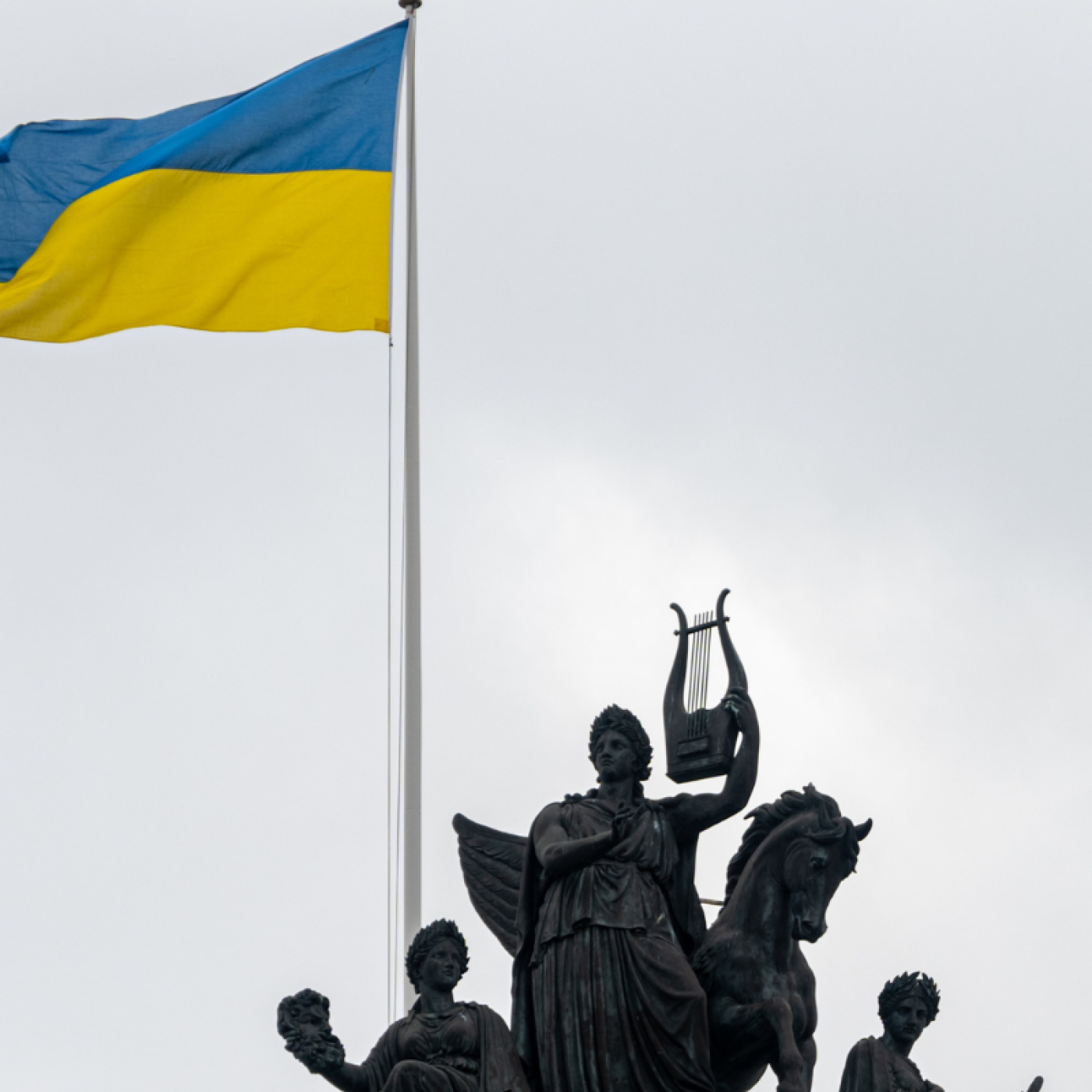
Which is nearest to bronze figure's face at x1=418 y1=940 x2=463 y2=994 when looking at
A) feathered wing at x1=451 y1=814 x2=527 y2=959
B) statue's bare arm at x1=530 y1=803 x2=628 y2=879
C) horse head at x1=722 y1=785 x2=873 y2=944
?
statue's bare arm at x1=530 y1=803 x2=628 y2=879

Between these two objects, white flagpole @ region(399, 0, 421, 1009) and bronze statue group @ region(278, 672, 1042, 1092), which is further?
white flagpole @ region(399, 0, 421, 1009)

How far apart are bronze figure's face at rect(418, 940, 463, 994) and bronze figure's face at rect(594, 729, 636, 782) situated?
4.92ft

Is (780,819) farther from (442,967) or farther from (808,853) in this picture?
(442,967)

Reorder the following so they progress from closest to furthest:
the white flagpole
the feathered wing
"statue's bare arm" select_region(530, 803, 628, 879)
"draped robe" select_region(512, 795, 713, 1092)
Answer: "draped robe" select_region(512, 795, 713, 1092), "statue's bare arm" select_region(530, 803, 628, 879), the feathered wing, the white flagpole

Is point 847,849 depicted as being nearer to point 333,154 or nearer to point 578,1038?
point 578,1038

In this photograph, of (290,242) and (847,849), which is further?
(290,242)

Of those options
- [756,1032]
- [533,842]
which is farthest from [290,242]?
[756,1032]

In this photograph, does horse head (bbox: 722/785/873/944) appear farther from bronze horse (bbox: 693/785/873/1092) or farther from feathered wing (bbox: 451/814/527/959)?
feathered wing (bbox: 451/814/527/959)

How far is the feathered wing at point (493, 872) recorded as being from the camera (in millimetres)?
22250

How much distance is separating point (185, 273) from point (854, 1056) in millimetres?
9826

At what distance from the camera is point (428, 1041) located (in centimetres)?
2075

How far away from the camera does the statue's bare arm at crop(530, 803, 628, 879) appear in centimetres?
2073

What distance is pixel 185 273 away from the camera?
2717cm

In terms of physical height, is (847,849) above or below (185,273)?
below
